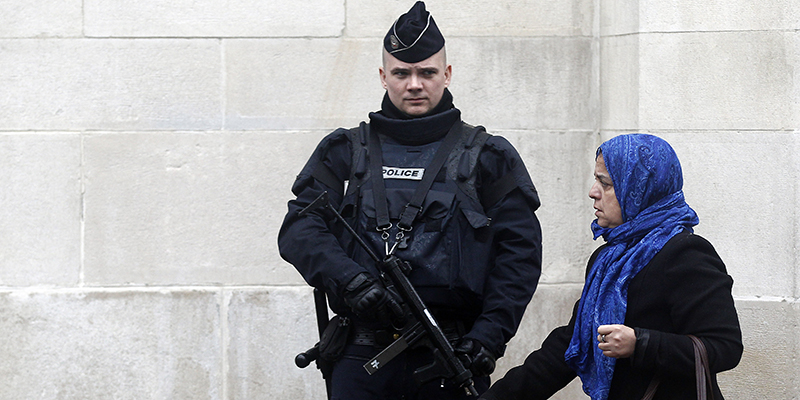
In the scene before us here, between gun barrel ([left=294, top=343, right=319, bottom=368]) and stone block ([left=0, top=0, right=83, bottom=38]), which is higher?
stone block ([left=0, top=0, right=83, bottom=38])

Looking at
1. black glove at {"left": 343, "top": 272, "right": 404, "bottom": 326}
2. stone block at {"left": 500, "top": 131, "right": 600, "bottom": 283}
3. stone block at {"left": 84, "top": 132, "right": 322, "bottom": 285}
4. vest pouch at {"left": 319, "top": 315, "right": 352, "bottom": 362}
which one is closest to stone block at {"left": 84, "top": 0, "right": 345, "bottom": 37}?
stone block at {"left": 84, "top": 132, "right": 322, "bottom": 285}

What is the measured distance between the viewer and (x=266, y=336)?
15.3 ft

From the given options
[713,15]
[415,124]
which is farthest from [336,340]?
[713,15]

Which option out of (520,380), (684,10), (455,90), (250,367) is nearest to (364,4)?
(455,90)

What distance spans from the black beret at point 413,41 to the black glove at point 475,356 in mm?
1031

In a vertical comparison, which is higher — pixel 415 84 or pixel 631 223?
pixel 415 84

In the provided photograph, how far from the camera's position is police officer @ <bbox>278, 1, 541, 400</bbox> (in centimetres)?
321

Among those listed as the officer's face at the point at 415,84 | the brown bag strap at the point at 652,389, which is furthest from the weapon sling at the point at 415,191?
the brown bag strap at the point at 652,389

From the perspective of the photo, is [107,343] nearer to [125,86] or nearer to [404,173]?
[125,86]

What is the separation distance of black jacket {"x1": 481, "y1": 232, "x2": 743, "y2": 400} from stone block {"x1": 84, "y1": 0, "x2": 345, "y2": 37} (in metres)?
2.59

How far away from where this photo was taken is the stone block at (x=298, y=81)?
471 centimetres

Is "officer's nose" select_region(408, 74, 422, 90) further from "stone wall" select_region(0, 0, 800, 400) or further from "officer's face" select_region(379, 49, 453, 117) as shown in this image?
"stone wall" select_region(0, 0, 800, 400)

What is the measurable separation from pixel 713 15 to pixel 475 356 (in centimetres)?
224

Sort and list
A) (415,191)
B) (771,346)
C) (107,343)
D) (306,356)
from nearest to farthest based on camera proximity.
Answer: (415,191) < (306,356) < (771,346) < (107,343)
